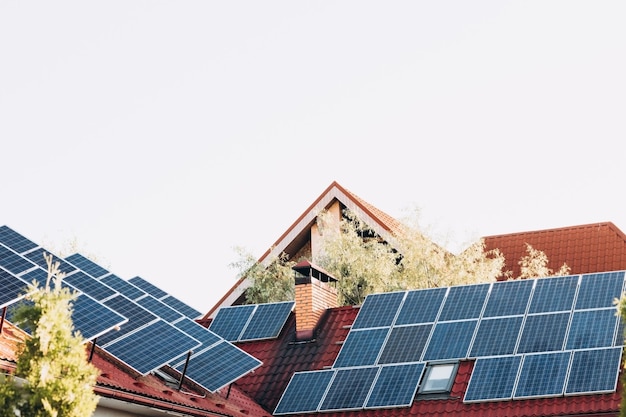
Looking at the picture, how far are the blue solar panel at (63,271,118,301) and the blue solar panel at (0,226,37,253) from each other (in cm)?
99

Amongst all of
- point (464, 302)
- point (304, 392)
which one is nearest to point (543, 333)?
point (464, 302)

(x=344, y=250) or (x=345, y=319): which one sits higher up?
(x=344, y=250)

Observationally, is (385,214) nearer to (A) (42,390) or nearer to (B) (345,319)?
(B) (345,319)

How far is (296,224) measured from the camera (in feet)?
137

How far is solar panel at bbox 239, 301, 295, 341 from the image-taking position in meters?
28.7

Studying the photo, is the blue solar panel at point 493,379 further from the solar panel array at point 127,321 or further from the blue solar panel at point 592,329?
the solar panel array at point 127,321

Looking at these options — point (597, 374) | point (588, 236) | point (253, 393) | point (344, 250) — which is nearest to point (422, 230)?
point (344, 250)

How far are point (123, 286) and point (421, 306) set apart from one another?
6837 mm

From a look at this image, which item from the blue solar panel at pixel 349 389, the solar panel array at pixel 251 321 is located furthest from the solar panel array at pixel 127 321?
the solar panel array at pixel 251 321

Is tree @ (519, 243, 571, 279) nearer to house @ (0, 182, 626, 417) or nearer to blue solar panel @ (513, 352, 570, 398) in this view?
house @ (0, 182, 626, 417)

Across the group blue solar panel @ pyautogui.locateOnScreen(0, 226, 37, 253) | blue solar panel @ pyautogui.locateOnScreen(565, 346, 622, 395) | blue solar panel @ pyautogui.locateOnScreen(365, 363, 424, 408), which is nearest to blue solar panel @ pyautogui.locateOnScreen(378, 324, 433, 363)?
blue solar panel @ pyautogui.locateOnScreen(365, 363, 424, 408)

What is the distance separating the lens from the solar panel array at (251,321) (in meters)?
28.8

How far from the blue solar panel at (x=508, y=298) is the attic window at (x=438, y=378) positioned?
190 centimetres

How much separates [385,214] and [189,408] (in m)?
22.2
